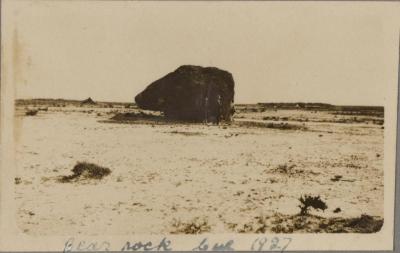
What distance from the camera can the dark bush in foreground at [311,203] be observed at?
3291mm

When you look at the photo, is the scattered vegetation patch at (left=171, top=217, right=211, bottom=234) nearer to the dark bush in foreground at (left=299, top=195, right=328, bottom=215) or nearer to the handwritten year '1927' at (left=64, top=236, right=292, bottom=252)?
the handwritten year '1927' at (left=64, top=236, right=292, bottom=252)

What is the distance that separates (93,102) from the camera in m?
3.22

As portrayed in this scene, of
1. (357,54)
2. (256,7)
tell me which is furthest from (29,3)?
(357,54)

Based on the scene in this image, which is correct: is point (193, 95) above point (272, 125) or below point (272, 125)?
above

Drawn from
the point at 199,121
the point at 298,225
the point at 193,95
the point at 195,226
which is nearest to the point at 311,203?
the point at 298,225

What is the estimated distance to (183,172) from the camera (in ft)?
10.7

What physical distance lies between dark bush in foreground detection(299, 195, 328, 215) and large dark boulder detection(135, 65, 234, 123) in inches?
29.2

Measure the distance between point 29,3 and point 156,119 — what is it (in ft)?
3.59

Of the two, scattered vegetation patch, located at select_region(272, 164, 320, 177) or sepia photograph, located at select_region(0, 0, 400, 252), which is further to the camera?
scattered vegetation patch, located at select_region(272, 164, 320, 177)

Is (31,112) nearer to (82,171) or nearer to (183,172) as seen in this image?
(82,171)

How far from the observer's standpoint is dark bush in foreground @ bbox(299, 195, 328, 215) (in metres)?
3.29

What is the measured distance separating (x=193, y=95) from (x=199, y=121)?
182mm

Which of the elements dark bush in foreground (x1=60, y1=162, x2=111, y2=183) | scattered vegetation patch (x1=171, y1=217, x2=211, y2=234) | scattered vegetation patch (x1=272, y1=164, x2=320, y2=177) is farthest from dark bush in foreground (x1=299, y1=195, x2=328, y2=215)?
dark bush in foreground (x1=60, y1=162, x2=111, y2=183)

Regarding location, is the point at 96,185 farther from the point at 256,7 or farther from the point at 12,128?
the point at 256,7
